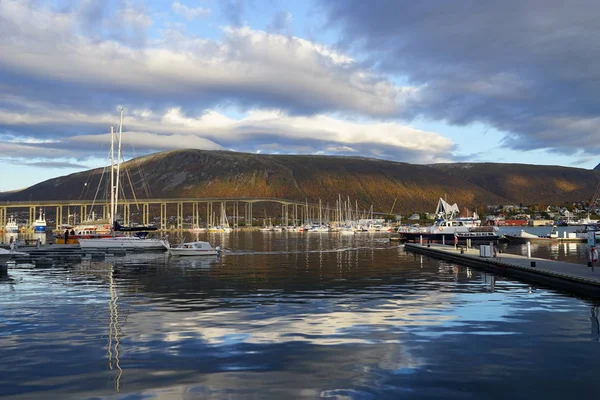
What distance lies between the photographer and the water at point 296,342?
45.0ft

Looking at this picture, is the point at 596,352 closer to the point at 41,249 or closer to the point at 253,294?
the point at 253,294

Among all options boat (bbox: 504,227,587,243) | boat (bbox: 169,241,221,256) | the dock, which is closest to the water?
the dock

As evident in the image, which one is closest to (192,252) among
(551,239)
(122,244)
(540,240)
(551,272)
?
(122,244)

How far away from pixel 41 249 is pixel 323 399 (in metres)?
61.8

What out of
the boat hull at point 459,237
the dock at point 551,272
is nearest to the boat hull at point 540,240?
the boat hull at point 459,237

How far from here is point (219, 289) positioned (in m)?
33.7

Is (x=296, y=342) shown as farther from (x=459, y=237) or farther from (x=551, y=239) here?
(x=551, y=239)

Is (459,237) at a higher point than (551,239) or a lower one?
higher

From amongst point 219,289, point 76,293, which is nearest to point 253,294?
point 219,289

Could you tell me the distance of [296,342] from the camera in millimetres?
18562

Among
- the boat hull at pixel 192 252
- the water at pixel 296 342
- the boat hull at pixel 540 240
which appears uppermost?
the boat hull at pixel 192 252

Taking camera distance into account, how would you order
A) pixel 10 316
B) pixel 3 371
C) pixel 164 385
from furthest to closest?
pixel 10 316 → pixel 3 371 → pixel 164 385

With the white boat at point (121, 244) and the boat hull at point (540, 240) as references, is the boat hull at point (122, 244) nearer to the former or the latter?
the white boat at point (121, 244)

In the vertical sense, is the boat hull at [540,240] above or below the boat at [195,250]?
below
